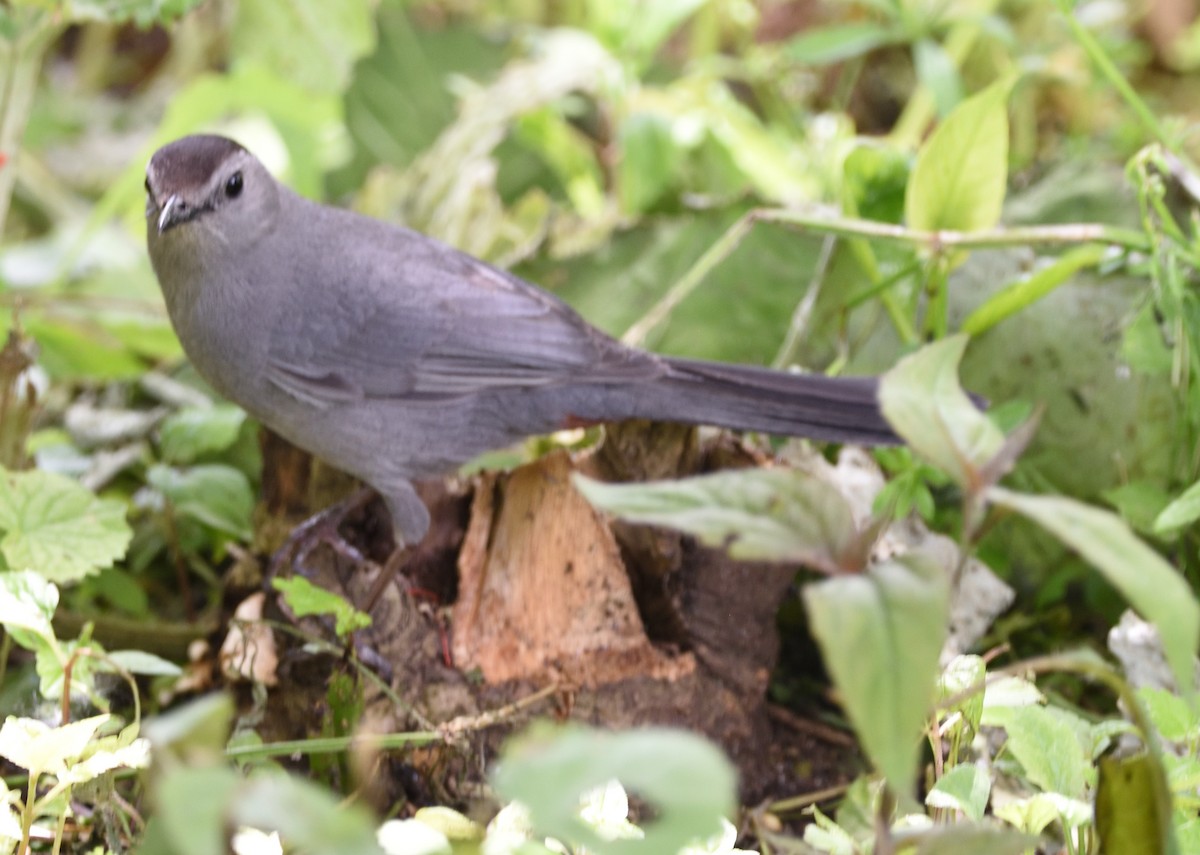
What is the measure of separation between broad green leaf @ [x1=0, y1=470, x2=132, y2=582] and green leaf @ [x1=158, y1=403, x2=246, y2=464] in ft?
1.47

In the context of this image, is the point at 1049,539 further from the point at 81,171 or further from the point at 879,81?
the point at 81,171

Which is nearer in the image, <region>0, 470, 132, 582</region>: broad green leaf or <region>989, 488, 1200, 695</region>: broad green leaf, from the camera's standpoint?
<region>989, 488, 1200, 695</region>: broad green leaf

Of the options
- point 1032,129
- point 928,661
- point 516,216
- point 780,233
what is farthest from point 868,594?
point 1032,129

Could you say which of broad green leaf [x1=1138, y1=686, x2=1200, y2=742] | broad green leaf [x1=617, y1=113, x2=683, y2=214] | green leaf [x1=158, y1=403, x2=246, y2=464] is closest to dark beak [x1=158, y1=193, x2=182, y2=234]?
green leaf [x1=158, y1=403, x2=246, y2=464]

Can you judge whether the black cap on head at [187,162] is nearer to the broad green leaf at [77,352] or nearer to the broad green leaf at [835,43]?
the broad green leaf at [77,352]

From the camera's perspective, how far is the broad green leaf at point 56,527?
196 centimetres

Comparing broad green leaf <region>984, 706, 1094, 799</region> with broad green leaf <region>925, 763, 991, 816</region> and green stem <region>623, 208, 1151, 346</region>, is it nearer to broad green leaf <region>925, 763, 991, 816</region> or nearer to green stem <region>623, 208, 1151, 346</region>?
broad green leaf <region>925, 763, 991, 816</region>

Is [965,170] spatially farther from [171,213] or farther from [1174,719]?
[171,213]

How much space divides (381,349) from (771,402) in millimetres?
723

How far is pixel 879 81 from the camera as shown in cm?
434

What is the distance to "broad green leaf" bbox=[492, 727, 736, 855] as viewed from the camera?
87 cm

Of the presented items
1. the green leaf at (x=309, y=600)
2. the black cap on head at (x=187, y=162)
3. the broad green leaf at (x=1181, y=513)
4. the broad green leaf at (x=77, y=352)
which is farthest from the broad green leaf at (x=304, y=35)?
the broad green leaf at (x=1181, y=513)

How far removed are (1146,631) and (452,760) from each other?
1.18 m

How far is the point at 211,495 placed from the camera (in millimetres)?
2539
